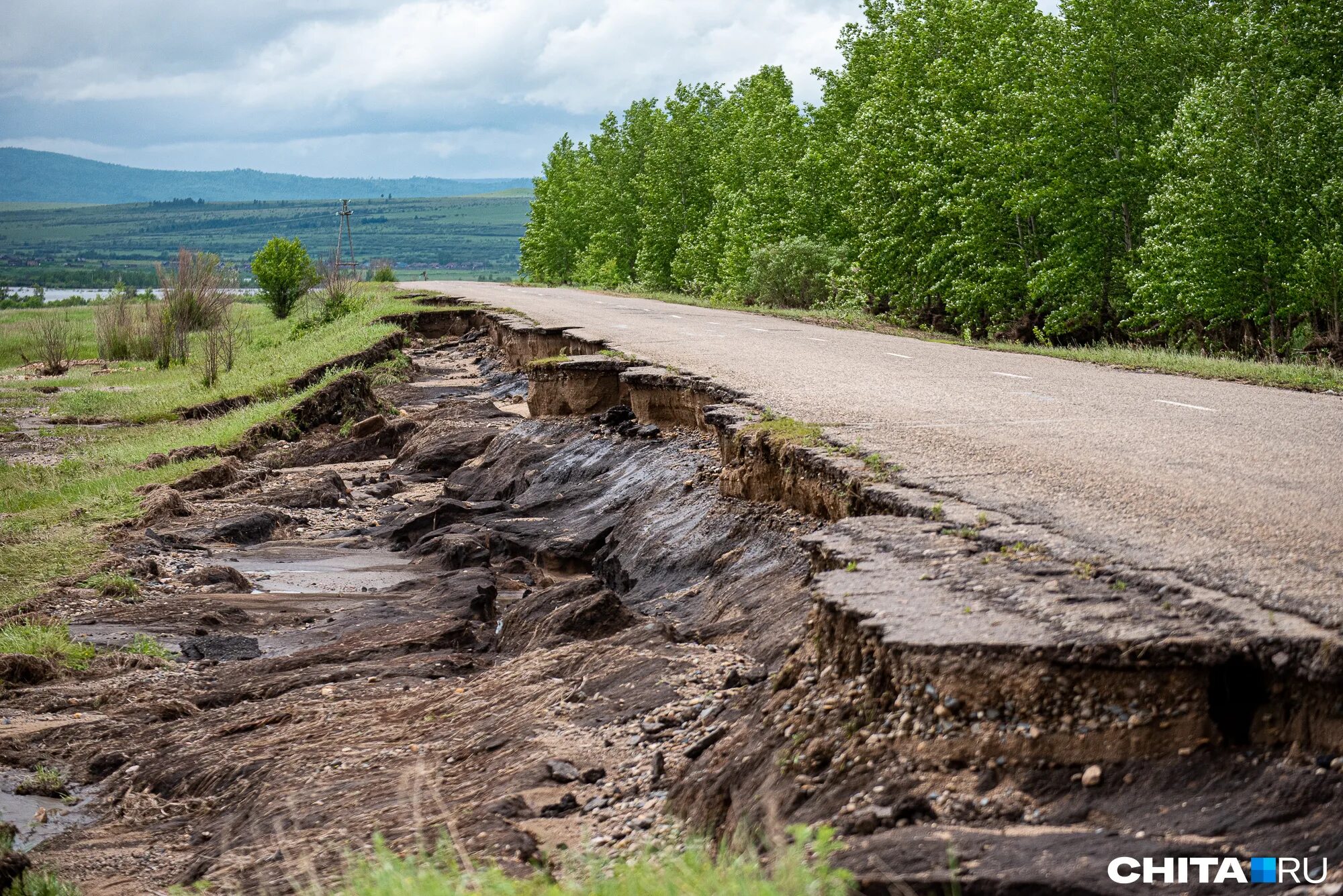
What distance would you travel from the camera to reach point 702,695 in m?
6.11

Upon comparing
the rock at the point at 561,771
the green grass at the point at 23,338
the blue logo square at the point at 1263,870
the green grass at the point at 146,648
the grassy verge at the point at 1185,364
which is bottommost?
the green grass at the point at 23,338

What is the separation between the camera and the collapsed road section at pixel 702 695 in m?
3.74

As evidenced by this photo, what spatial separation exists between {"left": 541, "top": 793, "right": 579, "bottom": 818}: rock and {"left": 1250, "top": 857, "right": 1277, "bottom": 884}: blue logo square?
9.16ft

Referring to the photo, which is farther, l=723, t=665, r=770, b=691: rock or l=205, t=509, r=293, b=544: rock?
l=205, t=509, r=293, b=544: rock

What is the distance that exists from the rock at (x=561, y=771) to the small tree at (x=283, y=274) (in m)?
58.8

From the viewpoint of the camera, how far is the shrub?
118ft

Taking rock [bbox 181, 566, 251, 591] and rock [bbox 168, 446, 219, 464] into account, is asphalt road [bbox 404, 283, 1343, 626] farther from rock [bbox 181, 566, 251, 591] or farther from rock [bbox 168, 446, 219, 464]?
rock [bbox 168, 446, 219, 464]

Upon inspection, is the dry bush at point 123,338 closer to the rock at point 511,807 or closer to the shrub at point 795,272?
the shrub at point 795,272

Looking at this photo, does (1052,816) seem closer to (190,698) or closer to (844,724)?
(844,724)

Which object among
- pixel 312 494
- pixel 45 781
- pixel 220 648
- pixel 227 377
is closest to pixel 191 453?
Answer: pixel 312 494

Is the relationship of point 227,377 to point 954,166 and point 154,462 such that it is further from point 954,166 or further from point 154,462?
point 954,166

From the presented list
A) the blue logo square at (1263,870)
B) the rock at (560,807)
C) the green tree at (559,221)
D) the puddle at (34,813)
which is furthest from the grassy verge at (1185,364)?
the green tree at (559,221)

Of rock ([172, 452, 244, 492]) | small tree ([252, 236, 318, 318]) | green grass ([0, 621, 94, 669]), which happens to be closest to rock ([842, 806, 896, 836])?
green grass ([0, 621, 94, 669])

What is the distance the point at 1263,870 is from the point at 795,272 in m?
33.4
